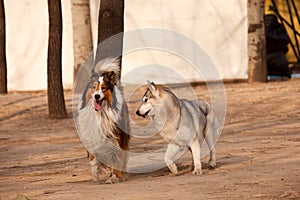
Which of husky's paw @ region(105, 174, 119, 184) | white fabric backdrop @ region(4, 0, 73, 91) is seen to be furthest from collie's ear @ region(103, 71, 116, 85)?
white fabric backdrop @ region(4, 0, 73, 91)

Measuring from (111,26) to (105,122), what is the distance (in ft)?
12.8

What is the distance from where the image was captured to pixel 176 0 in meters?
25.2

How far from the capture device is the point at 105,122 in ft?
34.8

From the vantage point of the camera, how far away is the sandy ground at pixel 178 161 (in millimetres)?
9617

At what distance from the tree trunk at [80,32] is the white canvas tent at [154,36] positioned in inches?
44.7

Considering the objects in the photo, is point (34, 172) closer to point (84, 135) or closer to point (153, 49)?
point (84, 135)

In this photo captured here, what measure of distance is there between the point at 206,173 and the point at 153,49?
1438 cm

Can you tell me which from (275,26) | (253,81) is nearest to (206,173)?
(253,81)

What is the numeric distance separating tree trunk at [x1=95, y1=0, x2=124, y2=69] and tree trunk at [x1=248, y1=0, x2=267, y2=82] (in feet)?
34.5

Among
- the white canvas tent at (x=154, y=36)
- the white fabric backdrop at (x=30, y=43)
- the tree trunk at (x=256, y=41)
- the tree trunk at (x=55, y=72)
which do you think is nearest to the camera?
the tree trunk at (x=55, y=72)

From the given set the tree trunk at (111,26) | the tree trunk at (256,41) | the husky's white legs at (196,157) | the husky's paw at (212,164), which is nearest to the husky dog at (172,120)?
the husky's white legs at (196,157)

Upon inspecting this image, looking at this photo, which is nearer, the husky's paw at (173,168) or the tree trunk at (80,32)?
the husky's paw at (173,168)

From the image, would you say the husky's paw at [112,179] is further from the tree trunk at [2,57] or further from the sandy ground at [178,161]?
the tree trunk at [2,57]

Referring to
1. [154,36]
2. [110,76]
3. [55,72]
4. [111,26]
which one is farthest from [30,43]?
[110,76]
